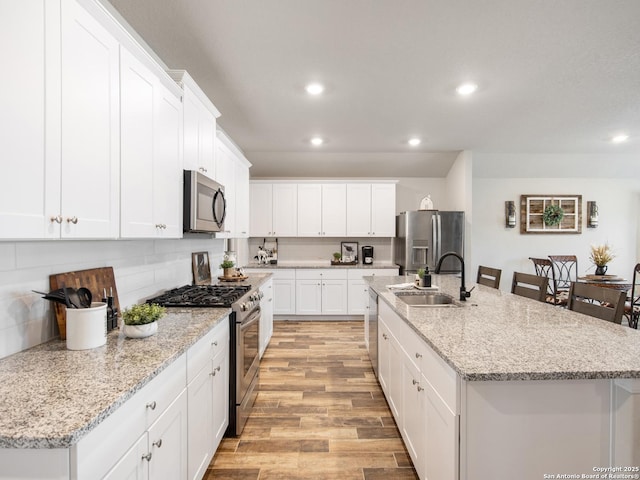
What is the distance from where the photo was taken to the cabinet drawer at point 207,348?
1.60 meters

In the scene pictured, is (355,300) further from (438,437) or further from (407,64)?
(438,437)

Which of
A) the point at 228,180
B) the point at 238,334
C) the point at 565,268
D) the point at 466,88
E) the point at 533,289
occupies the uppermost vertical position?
the point at 466,88

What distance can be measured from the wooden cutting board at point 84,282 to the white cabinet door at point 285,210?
3859 millimetres

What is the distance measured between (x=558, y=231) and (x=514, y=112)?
357 cm

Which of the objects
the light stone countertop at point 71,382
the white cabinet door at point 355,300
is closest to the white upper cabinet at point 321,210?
the white cabinet door at point 355,300

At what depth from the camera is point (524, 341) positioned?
4.91 feet

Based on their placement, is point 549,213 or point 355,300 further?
point 549,213

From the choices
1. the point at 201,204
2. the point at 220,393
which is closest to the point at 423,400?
the point at 220,393

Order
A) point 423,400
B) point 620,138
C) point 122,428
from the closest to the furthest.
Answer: point 122,428
point 423,400
point 620,138

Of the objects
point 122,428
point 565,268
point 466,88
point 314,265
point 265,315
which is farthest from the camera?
point 565,268

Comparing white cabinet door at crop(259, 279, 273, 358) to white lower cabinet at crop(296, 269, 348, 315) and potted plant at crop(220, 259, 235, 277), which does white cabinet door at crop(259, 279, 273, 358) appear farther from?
white lower cabinet at crop(296, 269, 348, 315)

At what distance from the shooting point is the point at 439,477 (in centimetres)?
142

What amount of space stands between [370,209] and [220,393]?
13.8 ft

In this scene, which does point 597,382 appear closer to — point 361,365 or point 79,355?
point 79,355
